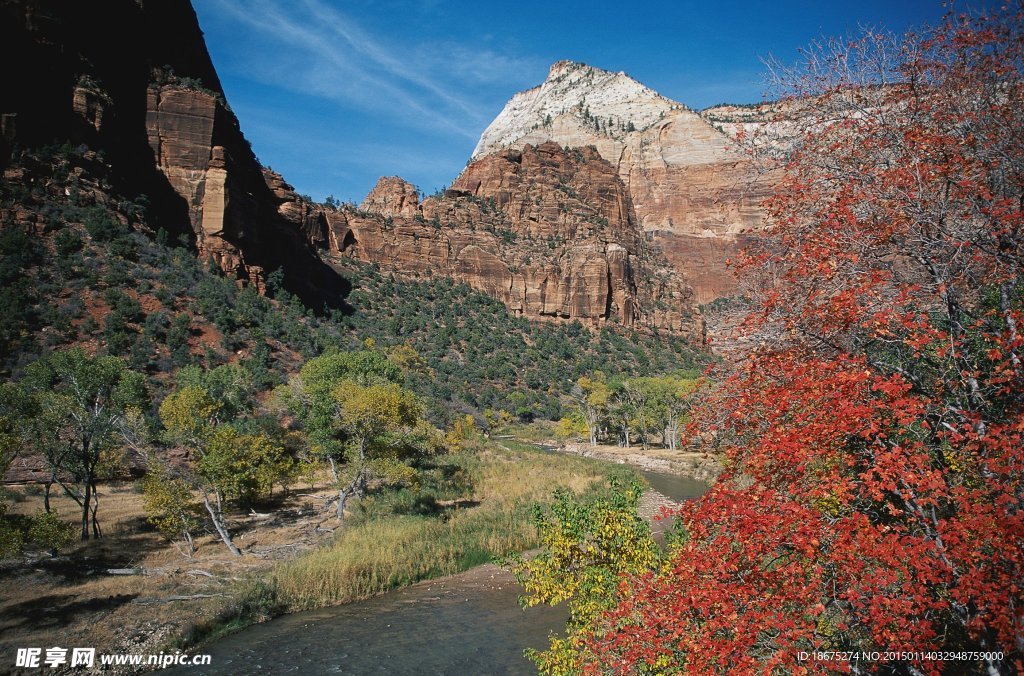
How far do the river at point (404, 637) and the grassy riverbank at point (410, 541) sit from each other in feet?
1.67

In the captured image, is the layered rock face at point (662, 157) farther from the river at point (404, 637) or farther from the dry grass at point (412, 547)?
the river at point (404, 637)

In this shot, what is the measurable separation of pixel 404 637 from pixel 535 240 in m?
98.8

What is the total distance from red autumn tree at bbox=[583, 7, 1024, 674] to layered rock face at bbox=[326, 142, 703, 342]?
89146 mm

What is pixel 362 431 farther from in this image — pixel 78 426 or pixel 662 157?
pixel 662 157

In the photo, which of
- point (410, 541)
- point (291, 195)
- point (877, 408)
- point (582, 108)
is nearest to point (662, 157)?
point (582, 108)

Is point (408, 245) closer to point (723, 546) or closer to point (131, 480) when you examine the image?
point (131, 480)

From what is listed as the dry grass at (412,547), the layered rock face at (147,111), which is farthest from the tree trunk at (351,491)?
the layered rock face at (147,111)

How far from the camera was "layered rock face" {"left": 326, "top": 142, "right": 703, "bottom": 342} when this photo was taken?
95.1 m

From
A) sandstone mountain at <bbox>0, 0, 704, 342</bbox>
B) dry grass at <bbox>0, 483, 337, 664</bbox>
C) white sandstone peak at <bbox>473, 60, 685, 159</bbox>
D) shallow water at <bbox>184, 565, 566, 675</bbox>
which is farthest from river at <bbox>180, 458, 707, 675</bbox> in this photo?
white sandstone peak at <bbox>473, 60, 685, 159</bbox>

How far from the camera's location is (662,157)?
146250 millimetres

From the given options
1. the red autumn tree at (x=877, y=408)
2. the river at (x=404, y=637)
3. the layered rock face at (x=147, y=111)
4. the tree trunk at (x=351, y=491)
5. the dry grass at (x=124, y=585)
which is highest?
the layered rock face at (x=147, y=111)

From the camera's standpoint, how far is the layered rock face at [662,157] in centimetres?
13475

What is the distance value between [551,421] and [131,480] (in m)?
48.3

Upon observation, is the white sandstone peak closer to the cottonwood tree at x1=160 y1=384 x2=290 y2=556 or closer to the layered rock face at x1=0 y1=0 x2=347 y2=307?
the layered rock face at x1=0 y1=0 x2=347 y2=307
